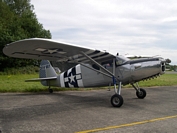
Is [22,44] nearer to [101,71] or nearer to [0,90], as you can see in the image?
[101,71]

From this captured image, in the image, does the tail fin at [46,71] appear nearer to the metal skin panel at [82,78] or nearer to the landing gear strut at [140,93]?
the metal skin panel at [82,78]

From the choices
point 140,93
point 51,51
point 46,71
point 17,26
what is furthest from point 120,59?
point 17,26

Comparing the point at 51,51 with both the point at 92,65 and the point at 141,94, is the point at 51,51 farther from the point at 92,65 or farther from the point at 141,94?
the point at 141,94

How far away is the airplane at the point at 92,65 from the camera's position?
6.64 m

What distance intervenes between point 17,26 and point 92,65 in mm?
34218

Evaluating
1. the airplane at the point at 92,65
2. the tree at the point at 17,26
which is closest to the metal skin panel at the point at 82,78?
the airplane at the point at 92,65

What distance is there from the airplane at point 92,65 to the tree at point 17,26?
2530 cm

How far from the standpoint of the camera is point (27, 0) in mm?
54875

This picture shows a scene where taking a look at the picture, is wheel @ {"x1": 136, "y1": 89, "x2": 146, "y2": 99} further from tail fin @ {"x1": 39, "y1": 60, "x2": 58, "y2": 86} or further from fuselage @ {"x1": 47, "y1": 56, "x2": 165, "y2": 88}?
tail fin @ {"x1": 39, "y1": 60, "x2": 58, "y2": 86}

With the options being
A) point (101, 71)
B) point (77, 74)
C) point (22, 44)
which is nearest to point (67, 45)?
point (22, 44)

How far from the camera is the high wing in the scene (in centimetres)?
607

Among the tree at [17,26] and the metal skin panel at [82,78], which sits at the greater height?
the tree at [17,26]

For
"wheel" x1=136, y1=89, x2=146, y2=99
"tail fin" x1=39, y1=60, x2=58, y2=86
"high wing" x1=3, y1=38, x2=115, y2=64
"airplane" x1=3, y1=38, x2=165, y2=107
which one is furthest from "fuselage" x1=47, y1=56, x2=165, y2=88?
"tail fin" x1=39, y1=60, x2=58, y2=86

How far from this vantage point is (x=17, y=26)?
39031mm
